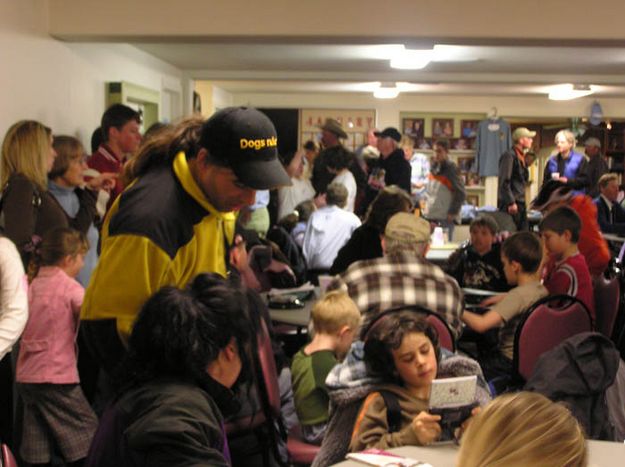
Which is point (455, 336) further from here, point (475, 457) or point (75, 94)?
point (75, 94)

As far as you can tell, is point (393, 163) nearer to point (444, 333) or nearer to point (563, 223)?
point (563, 223)

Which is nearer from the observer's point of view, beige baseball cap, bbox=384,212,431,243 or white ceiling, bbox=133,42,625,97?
beige baseball cap, bbox=384,212,431,243

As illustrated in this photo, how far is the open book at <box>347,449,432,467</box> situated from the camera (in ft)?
7.71

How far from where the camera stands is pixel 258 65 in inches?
340

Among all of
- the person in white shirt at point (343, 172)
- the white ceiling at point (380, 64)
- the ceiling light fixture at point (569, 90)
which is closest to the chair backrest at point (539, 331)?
the white ceiling at point (380, 64)

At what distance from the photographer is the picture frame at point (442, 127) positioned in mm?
13898

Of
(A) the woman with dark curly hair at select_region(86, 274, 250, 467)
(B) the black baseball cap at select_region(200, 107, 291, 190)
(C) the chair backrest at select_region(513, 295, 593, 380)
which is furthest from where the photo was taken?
(C) the chair backrest at select_region(513, 295, 593, 380)

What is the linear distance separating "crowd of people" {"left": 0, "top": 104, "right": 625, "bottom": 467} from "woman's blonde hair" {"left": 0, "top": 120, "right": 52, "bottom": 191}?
10 millimetres

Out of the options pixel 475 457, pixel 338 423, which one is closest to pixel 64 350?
pixel 338 423

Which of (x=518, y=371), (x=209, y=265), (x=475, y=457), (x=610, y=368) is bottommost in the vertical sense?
(x=518, y=371)

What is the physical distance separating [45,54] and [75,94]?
57 centimetres

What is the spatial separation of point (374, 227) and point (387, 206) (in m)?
0.24

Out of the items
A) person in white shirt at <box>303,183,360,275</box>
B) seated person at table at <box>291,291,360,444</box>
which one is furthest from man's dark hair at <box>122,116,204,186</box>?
person in white shirt at <box>303,183,360,275</box>

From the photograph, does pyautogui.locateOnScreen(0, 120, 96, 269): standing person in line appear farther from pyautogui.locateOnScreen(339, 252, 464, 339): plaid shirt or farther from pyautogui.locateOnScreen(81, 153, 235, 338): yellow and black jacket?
pyautogui.locateOnScreen(81, 153, 235, 338): yellow and black jacket
